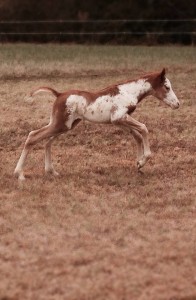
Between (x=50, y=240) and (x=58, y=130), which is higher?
(x=58, y=130)

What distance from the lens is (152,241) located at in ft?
20.2

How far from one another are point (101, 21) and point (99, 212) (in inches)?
863

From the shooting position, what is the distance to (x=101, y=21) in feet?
92.0

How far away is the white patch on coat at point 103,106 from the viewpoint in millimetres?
8414

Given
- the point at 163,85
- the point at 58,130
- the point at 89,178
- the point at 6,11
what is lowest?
the point at 89,178

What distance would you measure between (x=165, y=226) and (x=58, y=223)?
1.12 m

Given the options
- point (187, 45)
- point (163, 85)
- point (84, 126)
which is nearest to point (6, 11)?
point (187, 45)

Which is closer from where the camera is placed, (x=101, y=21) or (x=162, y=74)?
(x=162, y=74)

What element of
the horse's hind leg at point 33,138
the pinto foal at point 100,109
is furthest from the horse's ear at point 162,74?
the horse's hind leg at point 33,138

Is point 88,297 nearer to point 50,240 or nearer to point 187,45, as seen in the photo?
point 50,240

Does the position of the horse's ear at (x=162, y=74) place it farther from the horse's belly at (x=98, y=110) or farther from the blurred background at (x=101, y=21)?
the blurred background at (x=101, y=21)

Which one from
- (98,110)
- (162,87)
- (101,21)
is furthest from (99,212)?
(101,21)

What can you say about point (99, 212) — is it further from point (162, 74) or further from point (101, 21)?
point (101, 21)

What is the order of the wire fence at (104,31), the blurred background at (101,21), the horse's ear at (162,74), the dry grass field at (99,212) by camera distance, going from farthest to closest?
1. the blurred background at (101,21)
2. the wire fence at (104,31)
3. the horse's ear at (162,74)
4. the dry grass field at (99,212)
